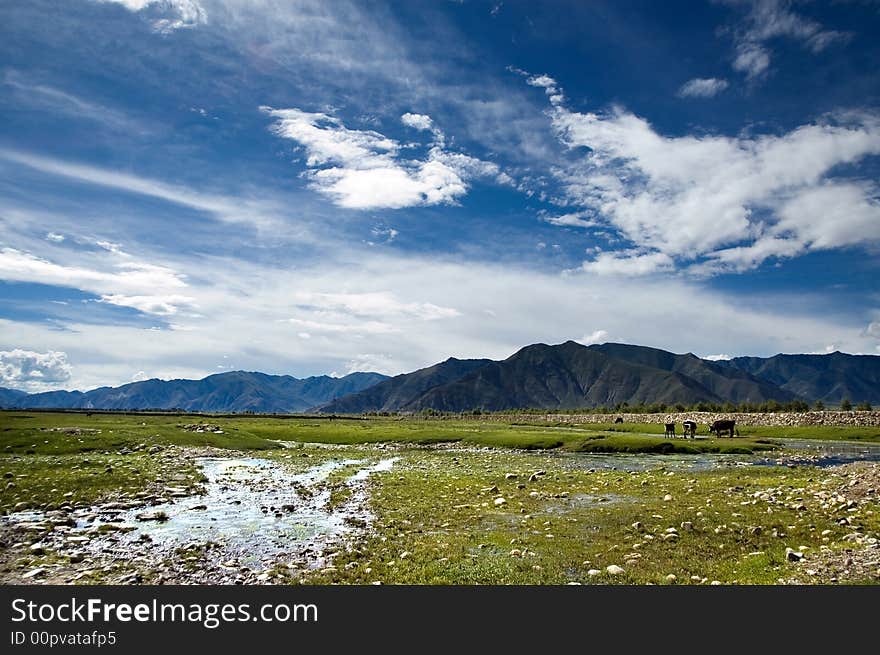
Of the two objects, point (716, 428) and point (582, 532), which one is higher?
point (582, 532)

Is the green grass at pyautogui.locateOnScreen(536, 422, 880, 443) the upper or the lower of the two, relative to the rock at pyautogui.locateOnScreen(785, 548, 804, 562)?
lower

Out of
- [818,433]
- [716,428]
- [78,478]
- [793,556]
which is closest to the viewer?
[793,556]

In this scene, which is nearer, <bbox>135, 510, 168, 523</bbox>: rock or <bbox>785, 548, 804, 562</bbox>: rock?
<bbox>785, 548, 804, 562</bbox>: rock

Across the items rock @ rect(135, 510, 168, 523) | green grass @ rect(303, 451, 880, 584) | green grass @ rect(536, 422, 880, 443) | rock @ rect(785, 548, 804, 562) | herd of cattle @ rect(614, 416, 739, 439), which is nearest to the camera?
green grass @ rect(303, 451, 880, 584)

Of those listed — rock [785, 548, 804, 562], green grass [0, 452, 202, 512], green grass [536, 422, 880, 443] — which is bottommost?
green grass [536, 422, 880, 443]

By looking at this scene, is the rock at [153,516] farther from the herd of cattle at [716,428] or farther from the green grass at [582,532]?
the herd of cattle at [716,428]

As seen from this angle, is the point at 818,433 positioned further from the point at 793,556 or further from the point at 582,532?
the point at 793,556

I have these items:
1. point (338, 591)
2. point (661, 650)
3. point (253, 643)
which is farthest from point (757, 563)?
point (253, 643)

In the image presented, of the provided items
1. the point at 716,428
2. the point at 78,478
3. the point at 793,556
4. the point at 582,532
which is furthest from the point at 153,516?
the point at 716,428

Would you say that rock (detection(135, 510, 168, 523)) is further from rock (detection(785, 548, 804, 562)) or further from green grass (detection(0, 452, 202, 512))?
rock (detection(785, 548, 804, 562))

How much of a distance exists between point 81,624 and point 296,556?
599 cm

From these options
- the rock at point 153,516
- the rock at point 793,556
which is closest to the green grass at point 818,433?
the rock at point 793,556

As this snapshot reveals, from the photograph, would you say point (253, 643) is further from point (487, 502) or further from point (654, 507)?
point (654, 507)

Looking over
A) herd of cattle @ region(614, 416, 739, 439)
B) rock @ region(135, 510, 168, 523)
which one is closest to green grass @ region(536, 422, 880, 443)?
herd of cattle @ region(614, 416, 739, 439)
